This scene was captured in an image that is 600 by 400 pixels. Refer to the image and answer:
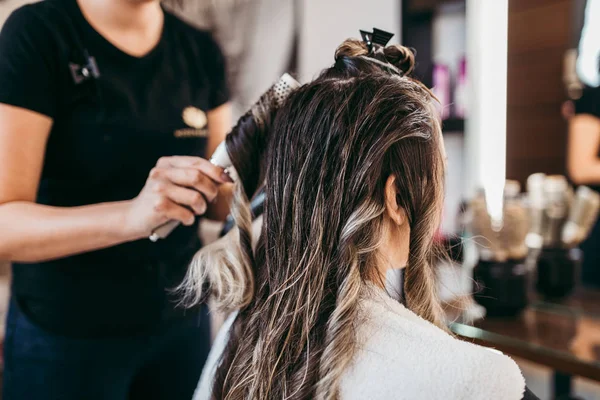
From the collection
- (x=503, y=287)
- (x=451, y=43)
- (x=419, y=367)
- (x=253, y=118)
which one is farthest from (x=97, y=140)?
(x=451, y=43)

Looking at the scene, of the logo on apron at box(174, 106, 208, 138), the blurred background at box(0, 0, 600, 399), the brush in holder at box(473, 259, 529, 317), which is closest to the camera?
the logo on apron at box(174, 106, 208, 138)

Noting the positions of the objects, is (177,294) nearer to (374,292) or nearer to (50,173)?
(50,173)

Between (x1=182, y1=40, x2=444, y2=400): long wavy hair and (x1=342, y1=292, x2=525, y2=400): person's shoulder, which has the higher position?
(x1=182, y1=40, x2=444, y2=400): long wavy hair

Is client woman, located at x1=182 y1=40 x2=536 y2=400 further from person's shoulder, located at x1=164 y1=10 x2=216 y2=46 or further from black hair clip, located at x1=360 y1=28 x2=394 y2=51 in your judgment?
person's shoulder, located at x1=164 y1=10 x2=216 y2=46

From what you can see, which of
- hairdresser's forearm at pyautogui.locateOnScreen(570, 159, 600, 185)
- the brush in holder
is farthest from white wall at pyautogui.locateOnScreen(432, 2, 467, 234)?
the brush in holder

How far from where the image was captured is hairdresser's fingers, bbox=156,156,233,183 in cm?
81

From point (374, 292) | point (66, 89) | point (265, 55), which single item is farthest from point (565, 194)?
point (66, 89)

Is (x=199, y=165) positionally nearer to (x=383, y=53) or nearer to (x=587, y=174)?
(x=383, y=53)

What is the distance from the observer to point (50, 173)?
98 cm

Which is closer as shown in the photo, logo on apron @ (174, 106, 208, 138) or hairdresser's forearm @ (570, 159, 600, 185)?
logo on apron @ (174, 106, 208, 138)

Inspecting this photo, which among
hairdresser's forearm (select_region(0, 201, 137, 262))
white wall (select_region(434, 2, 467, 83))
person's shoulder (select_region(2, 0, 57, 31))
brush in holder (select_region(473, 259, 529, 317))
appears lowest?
brush in holder (select_region(473, 259, 529, 317))

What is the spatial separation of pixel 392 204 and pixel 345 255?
10 centimetres

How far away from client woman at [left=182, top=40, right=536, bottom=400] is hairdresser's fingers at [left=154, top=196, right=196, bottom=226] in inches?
4.6

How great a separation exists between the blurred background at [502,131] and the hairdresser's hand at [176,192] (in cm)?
26
